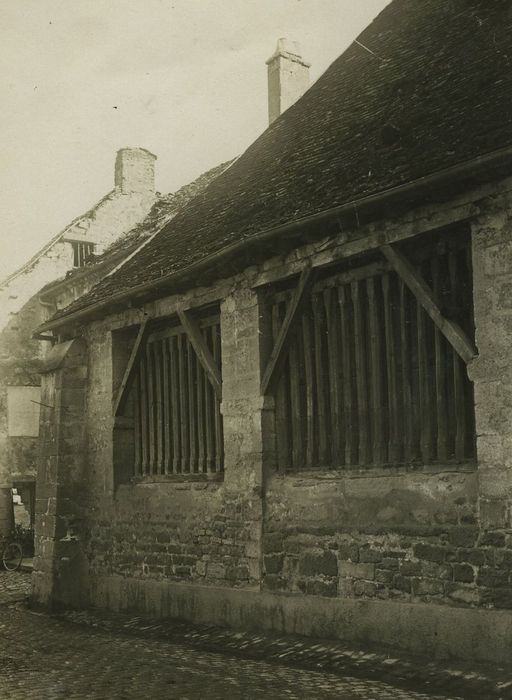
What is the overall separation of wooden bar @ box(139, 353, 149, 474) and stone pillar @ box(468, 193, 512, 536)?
18.5 feet

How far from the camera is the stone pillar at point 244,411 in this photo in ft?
29.3

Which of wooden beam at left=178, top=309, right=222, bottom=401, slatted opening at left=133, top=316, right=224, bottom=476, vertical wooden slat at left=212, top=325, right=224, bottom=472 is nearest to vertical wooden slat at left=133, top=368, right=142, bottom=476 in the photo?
slatted opening at left=133, top=316, right=224, bottom=476

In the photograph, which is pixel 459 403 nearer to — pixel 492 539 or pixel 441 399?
pixel 441 399

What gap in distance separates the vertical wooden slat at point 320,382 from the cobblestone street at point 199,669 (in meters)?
1.79

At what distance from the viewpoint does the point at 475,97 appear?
7574 mm

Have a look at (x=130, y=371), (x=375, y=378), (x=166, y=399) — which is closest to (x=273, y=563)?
(x=375, y=378)

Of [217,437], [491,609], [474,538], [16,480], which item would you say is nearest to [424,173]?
[474,538]

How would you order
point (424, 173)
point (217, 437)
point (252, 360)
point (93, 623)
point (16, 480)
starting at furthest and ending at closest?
point (16, 480) → point (93, 623) → point (217, 437) → point (252, 360) → point (424, 173)

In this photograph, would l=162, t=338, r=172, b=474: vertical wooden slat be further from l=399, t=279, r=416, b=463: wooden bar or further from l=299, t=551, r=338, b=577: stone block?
l=399, t=279, r=416, b=463: wooden bar

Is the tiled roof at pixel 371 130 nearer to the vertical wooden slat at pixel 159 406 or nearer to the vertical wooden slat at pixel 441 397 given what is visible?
the vertical wooden slat at pixel 159 406

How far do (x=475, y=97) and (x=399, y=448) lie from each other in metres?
3.13

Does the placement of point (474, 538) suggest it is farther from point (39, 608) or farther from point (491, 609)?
point (39, 608)

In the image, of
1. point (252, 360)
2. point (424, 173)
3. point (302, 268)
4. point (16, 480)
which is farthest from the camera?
point (16, 480)

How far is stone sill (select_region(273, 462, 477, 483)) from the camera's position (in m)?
7.01
